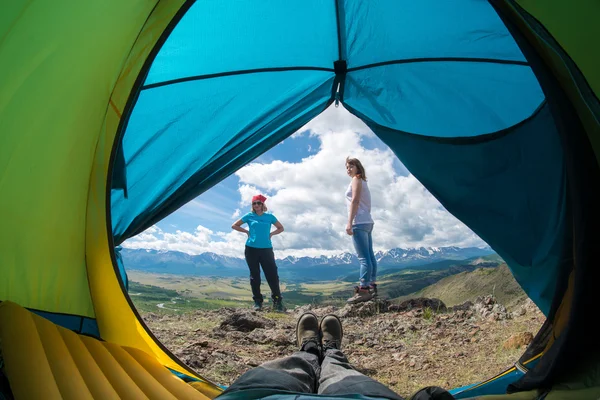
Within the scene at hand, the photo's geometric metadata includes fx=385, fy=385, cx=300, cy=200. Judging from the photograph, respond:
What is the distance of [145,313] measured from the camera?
15.0 ft

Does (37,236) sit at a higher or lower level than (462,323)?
higher

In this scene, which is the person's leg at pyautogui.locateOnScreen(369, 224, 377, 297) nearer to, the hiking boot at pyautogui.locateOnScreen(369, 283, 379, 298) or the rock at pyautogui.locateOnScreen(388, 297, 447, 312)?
the hiking boot at pyautogui.locateOnScreen(369, 283, 379, 298)

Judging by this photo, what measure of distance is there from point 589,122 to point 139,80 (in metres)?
1.63

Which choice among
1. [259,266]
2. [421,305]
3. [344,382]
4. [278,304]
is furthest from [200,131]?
[278,304]

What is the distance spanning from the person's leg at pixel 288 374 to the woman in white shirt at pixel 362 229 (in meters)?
1.64

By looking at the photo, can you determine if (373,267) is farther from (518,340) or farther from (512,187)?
(512,187)

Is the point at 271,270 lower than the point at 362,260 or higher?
lower

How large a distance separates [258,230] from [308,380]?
3298 mm

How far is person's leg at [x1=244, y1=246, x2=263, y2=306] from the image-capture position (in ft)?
15.1

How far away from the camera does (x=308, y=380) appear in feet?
4.81

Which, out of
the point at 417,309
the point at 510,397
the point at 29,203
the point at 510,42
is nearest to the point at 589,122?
the point at 510,397

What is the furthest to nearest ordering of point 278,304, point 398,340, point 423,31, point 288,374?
point 278,304, point 398,340, point 423,31, point 288,374

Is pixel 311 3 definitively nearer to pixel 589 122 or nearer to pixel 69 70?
pixel 69 70

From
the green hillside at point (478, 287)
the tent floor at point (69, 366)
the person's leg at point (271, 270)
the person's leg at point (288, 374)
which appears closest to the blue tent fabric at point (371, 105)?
the tent floor at point (69, 366)
